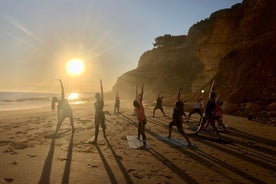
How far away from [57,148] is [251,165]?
6.04 metres

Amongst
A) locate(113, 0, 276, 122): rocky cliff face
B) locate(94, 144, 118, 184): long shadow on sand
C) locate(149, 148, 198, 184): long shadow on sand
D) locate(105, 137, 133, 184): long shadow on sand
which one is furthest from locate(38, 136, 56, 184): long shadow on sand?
locate(113, 0, 276, 122): rocky cliff face

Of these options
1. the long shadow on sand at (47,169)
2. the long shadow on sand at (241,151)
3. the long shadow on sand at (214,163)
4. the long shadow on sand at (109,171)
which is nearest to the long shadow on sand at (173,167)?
the long shadow on sand at (214,163)

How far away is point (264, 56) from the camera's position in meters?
23.1

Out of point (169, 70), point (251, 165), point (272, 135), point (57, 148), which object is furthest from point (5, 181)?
point (169, 70)

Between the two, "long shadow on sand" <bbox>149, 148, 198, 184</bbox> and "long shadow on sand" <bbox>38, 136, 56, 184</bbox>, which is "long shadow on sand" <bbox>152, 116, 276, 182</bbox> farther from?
"long shadow on sand" <bbox>38, 136, 56, 184</bbox>

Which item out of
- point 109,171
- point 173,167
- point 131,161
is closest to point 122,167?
point 109,171

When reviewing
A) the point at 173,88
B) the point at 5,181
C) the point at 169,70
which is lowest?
the point at 5,181

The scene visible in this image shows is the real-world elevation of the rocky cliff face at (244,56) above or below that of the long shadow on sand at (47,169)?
above

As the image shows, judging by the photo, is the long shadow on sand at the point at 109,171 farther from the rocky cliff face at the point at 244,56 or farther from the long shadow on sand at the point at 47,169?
the rocky cliff face at the point at 244,56

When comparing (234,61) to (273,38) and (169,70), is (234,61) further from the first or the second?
(169,70)

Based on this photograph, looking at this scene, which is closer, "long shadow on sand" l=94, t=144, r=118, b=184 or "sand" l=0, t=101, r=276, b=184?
"long shadow on sand" l=94, t=144, r=118, b=184

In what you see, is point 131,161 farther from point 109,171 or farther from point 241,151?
point 241,151

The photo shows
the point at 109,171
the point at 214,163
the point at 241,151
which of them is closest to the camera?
the point at 109,171

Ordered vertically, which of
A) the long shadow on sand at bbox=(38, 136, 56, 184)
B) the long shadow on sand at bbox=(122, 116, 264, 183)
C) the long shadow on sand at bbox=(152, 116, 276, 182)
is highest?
the long shadow on sand at bbox=(152, 116, 276, 182)
